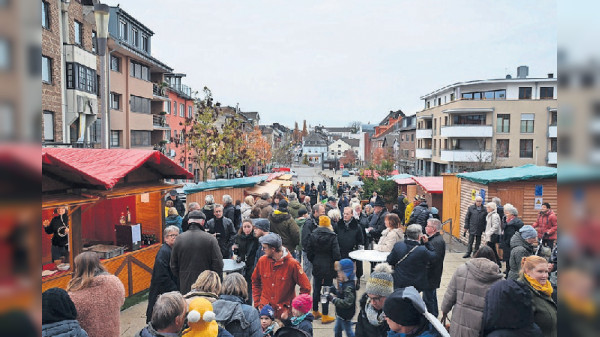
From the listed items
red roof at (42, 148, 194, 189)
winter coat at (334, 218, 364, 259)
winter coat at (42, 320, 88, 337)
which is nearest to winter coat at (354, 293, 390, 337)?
Result: winter coat at (42, 320, 88, 337)

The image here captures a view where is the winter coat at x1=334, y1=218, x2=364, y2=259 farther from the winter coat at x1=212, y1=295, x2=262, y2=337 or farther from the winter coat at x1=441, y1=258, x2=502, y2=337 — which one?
the winter coat at x1=212, y1=295, x2=262, y2=337

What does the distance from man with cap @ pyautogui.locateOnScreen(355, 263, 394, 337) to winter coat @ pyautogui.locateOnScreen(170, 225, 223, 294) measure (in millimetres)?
2515

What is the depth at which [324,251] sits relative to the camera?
23.8ft

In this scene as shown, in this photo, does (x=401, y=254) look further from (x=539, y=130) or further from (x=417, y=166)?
(x=417, y=166)

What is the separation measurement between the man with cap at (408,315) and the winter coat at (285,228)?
4.61m

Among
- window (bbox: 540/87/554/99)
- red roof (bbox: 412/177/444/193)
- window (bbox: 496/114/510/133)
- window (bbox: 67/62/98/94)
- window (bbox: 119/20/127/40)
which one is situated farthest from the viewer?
window (bbox: 496/114/510/133)

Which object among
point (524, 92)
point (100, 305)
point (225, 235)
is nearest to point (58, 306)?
point (100, 305)

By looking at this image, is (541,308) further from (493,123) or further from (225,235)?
(493,123)

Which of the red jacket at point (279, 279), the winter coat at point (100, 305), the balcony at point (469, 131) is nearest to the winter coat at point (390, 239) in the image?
the red jacket at point (279, 279)

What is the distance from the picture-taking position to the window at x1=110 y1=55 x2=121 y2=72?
1286 inches

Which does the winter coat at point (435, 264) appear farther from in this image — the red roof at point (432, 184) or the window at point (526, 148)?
the window at point (526, 148)

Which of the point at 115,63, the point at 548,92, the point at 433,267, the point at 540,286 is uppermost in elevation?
the point at 115,63

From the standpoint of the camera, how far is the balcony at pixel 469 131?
46688mm

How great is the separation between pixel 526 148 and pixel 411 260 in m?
44.0
